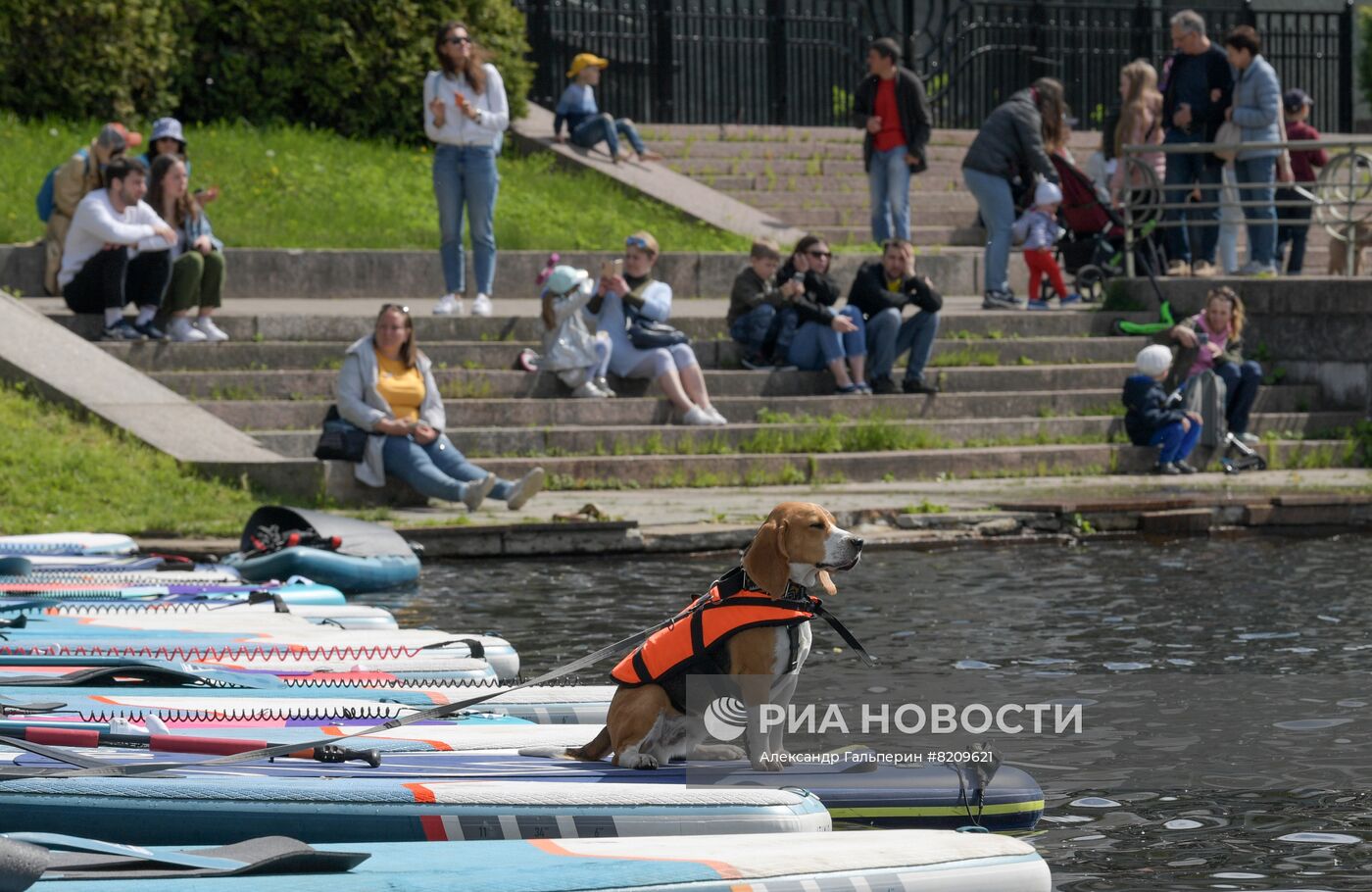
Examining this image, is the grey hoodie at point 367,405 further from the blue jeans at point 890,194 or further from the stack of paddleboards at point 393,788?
the blue jeans at point 890,194

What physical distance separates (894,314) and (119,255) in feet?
19.1

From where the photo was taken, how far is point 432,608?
11234 millimetres

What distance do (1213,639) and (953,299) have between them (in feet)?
34.3

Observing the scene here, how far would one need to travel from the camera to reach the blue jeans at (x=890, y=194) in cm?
1892

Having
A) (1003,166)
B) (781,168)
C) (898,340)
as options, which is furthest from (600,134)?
(898,340)

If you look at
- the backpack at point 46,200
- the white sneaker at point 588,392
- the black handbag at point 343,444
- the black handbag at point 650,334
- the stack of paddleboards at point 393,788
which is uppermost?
the backpack at point 46,200

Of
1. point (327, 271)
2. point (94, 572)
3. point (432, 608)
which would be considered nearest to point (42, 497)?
point (94, 572)

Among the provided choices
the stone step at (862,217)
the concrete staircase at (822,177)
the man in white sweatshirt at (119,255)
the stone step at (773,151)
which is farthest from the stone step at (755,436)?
the stone step at (773,151)

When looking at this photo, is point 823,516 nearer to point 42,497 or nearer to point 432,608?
point 432,608

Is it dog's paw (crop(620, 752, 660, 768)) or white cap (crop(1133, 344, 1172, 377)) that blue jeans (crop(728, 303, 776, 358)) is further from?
dog's paw (crop(620, 752, 660, 768))

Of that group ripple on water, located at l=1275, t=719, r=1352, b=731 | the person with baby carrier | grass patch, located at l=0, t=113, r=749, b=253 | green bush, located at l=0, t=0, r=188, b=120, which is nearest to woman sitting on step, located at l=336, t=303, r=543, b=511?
the person with baby carrier

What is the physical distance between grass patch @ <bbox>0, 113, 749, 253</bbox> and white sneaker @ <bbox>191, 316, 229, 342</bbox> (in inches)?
121

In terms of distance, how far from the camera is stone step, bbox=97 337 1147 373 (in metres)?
16.1

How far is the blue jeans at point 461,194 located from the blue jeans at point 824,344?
8.39ft
